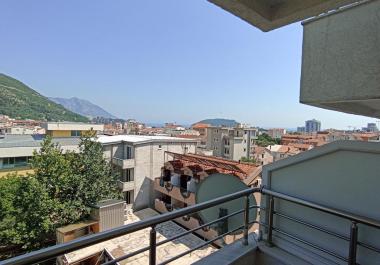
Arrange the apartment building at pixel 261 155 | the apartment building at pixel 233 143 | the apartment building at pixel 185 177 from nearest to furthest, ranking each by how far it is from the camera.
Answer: the apartment building at pixel 185 177 < the apartment building at pixel 261 155 < the apartment building at pixel 233 143

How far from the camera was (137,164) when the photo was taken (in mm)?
16625

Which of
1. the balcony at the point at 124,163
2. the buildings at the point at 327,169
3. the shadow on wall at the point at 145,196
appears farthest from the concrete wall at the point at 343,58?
the shadow on wall at the point at 145,196

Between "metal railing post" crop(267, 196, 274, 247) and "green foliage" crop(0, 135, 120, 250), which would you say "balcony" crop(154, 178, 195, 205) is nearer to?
"green foliage" crop(0, 135, 120, 250)

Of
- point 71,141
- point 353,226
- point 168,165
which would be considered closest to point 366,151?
point 353,226

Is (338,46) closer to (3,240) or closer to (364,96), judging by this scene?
(364,96)

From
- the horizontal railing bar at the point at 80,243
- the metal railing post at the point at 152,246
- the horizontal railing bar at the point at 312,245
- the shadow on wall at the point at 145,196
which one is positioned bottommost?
the shadow on wall at the point at 145,196

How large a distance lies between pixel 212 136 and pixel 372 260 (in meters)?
38.5

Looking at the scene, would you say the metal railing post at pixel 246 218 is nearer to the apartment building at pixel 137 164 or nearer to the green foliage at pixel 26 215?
the green foliage at pixel 26 215

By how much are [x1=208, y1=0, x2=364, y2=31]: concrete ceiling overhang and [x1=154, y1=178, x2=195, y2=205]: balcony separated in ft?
40.4

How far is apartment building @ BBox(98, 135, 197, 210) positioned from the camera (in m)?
16.4

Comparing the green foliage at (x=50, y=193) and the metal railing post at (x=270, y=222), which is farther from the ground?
the metal railing post at (x=270, y=222)

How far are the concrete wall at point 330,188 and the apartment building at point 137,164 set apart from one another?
14557 mm

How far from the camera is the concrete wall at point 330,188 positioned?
187 cm

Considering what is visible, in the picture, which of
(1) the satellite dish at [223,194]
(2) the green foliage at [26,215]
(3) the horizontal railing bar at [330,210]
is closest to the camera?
(3) the horizontal railing bar at [330,210]
